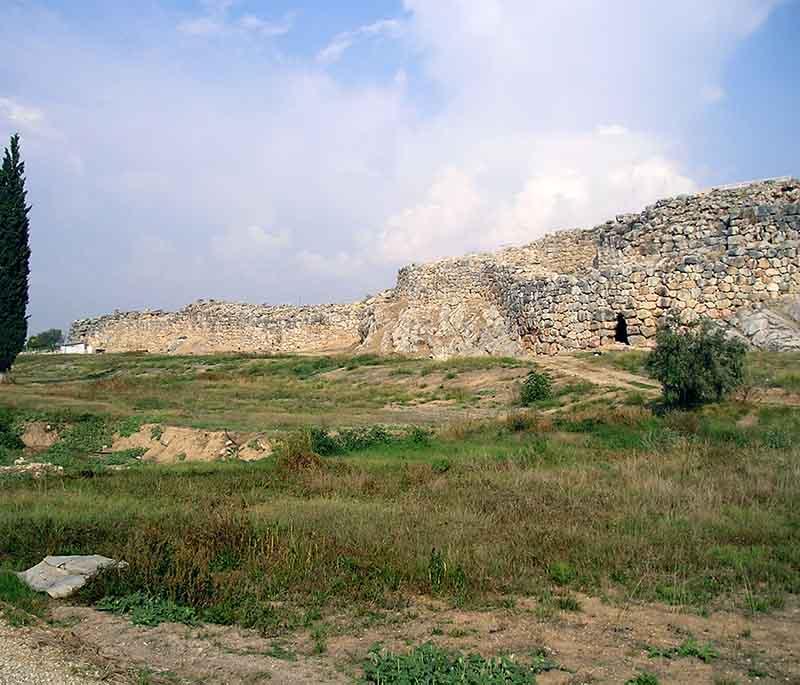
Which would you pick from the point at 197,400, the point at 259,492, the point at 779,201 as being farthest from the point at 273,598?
the point at 779,201

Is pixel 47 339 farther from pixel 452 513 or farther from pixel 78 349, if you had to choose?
pixel 452 513

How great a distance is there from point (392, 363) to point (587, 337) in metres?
6.72

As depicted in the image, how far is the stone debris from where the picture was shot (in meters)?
11.9

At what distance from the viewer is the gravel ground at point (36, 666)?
13.5ft

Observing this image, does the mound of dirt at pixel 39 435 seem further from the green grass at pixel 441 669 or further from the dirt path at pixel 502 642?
the green grass at pixel 441 669

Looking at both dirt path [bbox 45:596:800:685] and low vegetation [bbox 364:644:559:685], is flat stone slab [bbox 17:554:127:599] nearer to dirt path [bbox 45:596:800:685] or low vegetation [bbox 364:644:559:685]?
dirt path [bbox 45:596:800:685]

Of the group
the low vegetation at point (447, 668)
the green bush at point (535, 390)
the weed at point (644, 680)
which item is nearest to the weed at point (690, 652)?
the weed at point (644, 680)

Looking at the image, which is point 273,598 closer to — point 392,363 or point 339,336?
point 392,363

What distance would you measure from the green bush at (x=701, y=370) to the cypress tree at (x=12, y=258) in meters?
23.4

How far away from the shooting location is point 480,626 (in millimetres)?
5277

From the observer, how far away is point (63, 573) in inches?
239

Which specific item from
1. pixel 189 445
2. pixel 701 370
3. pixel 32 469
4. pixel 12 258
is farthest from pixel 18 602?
pixel 12 258

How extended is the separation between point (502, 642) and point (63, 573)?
3.66m

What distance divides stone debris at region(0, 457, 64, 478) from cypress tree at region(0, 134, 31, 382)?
15.3 meters
